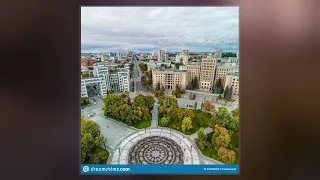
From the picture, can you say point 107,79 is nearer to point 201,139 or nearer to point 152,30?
point 152,30

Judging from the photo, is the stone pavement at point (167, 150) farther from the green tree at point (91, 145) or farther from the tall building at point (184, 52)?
the tall building at point (184, 52)

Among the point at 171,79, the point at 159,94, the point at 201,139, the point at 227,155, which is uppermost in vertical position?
the point at 171,79

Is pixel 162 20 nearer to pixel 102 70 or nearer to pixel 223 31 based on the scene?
pixel 223 31

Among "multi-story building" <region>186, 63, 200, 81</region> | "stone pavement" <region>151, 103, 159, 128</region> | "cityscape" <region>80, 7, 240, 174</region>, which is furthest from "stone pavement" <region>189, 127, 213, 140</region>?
"multi-story building" <region>186, 63, 200, 81</region>

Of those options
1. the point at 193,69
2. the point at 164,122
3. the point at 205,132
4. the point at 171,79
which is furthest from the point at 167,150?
the point at 193,69

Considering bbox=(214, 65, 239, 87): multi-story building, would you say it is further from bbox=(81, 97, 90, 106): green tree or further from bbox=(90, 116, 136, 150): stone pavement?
bbox=(81, 97, 90, 106): green tree

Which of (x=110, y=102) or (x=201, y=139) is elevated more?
(x=110, y=102)
